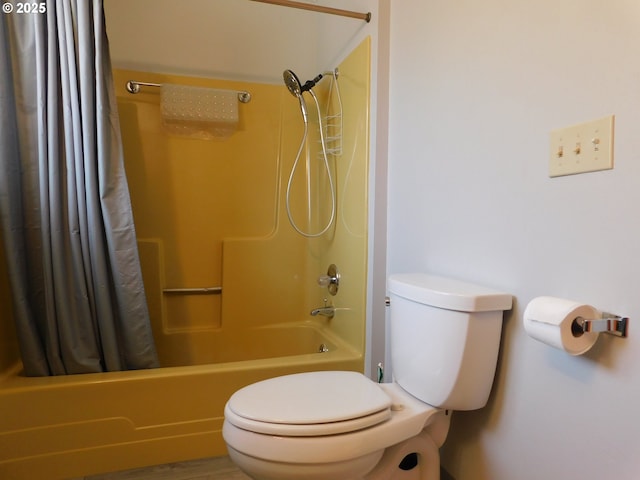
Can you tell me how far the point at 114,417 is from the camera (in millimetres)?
1499

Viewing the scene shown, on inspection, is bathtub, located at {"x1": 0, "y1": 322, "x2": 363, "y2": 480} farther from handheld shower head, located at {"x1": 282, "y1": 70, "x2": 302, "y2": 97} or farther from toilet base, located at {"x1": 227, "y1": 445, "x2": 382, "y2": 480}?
handheld shower head, located at {"x1": 282, "y1": 70, "x2": 302, "y2": 97}

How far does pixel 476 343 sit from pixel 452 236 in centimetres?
36

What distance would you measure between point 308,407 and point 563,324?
2.01 ft

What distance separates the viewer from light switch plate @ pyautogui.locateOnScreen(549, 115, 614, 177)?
2.56 feet

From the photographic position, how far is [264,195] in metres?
2.39

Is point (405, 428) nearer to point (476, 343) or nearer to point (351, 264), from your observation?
point (476, 343)

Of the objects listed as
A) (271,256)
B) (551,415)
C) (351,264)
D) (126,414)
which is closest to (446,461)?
(551,415)

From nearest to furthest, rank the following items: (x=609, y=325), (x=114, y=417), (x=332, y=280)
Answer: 1. (x=609, y=325)
2. (x=114, y=417)
3. (x=332, y=280)

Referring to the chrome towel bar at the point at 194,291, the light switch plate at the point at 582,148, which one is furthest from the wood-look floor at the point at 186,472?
the light switch plate at the point at 582,148

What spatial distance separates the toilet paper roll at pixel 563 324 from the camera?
2.51 feet

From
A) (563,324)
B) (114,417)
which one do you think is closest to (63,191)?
(114,417)

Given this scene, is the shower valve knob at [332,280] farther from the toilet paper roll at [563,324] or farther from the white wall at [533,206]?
the toilet paper roll at [563,324]

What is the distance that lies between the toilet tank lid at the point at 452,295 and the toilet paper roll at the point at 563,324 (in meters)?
0.17

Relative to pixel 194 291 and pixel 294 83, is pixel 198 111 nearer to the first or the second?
pixel 294 83
